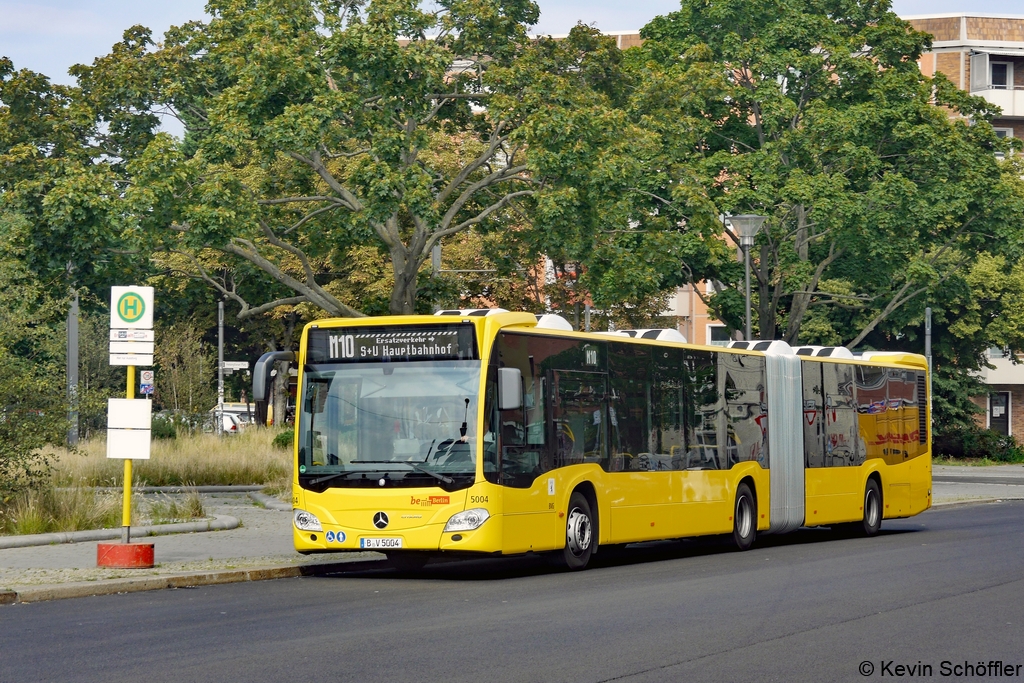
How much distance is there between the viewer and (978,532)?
24.2m

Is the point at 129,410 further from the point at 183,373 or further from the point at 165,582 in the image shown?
the point at 183,373

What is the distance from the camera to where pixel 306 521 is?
53.8ft

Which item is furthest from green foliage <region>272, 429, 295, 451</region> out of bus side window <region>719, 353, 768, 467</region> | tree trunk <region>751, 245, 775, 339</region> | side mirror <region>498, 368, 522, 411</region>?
side mirror <region>498, 368, 522, 411</region>

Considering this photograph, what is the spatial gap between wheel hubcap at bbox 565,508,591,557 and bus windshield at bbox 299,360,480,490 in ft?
6.40

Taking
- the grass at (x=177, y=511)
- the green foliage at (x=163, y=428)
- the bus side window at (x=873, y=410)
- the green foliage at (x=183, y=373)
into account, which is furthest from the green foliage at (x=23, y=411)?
the green foliage at (x=183, y=373)

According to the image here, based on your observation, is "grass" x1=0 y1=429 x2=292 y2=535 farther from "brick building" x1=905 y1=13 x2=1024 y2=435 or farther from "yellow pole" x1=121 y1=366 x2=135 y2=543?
"brick building" x1=905 y1=13 x2=1024 y2=435

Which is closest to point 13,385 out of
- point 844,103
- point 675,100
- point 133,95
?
point 133,95

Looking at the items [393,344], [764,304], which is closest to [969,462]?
[764,304]

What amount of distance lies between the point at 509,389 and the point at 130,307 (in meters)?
4.08

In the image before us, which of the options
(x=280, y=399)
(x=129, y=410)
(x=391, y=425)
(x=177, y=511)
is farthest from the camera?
(x=280, y=399)

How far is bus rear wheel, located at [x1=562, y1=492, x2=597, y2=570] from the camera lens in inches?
680

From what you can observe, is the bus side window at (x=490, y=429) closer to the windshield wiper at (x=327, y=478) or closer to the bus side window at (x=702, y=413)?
the windshield wiper at (x=327, y=478)

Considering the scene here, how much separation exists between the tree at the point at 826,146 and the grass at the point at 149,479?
42.6 feet

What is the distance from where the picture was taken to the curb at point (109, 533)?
18.3 m
